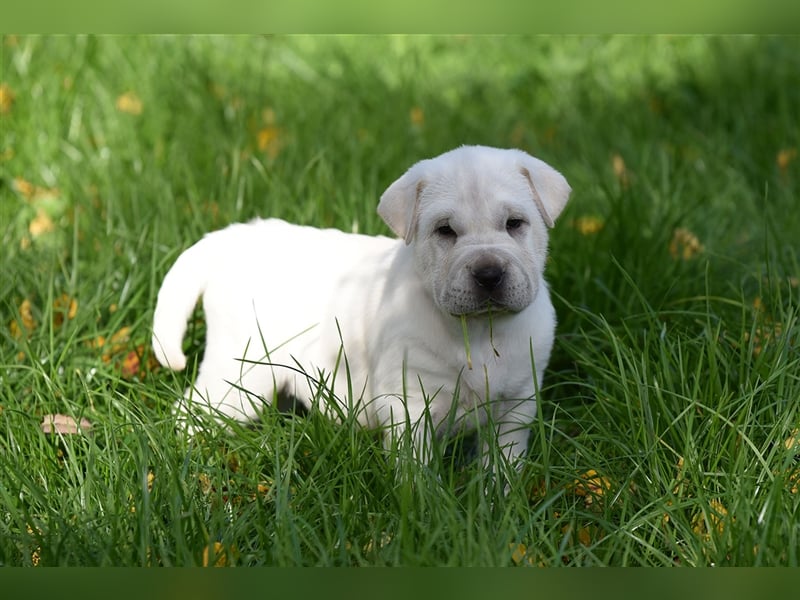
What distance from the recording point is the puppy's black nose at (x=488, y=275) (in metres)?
3.22

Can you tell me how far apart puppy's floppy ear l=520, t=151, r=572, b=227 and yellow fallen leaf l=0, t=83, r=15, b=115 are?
12.8 feet

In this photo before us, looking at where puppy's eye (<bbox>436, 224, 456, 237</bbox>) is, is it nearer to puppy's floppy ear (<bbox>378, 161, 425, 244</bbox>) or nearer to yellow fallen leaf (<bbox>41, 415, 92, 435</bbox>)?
puppy's floppy ear (<bbox>378, 161, 425, 244</bbox>)

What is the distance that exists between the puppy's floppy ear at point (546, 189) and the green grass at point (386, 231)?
1.39 feet

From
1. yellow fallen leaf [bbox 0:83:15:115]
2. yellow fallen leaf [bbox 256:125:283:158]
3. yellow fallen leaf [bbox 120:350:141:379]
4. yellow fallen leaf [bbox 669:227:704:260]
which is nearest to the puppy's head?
yellow fallen leaf [bbox 120:350:141:379]

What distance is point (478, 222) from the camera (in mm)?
3363

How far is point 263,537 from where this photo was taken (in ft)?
A: 9.91

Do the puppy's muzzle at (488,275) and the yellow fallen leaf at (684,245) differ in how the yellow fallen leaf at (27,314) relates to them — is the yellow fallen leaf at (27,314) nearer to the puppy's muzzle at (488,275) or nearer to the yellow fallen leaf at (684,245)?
the puppy's muzzle at (488,275)

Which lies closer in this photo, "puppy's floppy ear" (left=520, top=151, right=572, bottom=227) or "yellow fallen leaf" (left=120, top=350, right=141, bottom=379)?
"puppy's floppy ear" (left=520, top=151, right=572, bottom=227)

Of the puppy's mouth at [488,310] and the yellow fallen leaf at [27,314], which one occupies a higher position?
the puppy's mouth at [488,310]

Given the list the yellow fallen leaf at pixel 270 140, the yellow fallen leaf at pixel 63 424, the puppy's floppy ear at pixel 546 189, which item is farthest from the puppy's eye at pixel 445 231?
the yellow fallen leaf at pixel 270 140

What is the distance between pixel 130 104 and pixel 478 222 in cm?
393

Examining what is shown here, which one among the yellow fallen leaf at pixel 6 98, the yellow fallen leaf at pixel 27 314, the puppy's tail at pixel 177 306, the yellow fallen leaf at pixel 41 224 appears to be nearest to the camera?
the puppy's tail at pixel 177 306

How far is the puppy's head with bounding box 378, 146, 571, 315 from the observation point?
3.28 meters

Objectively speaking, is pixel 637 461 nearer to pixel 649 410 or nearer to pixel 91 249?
pixel 649 410
